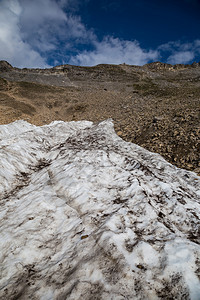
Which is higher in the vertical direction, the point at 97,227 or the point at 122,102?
the point at 122,102

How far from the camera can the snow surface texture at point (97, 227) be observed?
259 centimetres

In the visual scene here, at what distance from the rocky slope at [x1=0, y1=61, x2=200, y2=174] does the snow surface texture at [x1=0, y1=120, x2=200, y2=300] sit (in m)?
2.44

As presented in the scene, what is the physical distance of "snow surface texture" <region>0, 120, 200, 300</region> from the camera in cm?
259

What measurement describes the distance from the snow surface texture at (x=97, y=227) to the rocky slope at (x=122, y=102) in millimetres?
2436

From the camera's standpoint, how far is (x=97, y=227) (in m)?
3.70

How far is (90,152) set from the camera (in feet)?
24.3

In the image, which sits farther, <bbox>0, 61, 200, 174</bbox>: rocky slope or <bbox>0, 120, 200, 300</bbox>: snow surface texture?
<bbox>0, 61, 200, 174</bbox>: rocky slope

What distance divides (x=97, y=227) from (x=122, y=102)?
20607mm

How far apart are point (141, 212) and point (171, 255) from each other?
1349 mm

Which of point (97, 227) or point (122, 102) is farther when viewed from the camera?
point (122, 102)

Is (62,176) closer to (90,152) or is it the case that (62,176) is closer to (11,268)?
(90,152)

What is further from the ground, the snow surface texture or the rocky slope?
the rocky slope

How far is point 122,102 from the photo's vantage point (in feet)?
70.8

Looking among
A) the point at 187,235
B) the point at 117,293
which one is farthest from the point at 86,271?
the point at 187,235
